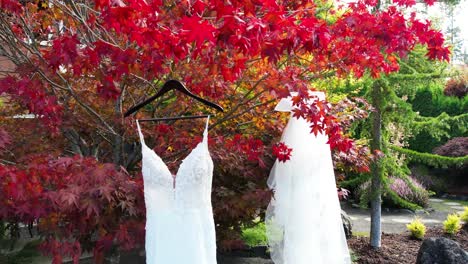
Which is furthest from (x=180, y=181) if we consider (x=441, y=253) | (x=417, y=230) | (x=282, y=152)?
(x=417, y=230)

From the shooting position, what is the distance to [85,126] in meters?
3.70

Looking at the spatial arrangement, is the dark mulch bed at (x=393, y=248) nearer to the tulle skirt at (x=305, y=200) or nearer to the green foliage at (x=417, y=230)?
the green foliage at (x=417, y=230)

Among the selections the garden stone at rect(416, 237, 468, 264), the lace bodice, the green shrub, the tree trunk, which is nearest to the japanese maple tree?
the lace bodice

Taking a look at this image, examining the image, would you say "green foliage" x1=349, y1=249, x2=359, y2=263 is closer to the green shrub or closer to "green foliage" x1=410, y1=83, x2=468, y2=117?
the green shrub

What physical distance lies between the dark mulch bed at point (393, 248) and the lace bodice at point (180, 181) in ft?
12.3

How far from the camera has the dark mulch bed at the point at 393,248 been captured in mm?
5474

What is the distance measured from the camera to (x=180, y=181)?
2.25 meters

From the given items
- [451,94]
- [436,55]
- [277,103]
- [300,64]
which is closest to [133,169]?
[277,103]

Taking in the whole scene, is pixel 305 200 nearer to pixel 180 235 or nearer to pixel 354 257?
pixel 354 257

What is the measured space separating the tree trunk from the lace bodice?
3.86m

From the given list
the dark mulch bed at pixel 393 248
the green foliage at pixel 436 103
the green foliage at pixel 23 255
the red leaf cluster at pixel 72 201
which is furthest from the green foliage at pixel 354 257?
the green foliage at pixel 436 103

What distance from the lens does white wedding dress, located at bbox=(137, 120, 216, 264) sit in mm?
2252

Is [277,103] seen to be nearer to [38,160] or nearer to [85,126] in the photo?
[85,126]

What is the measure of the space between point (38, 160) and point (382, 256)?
172 inches
